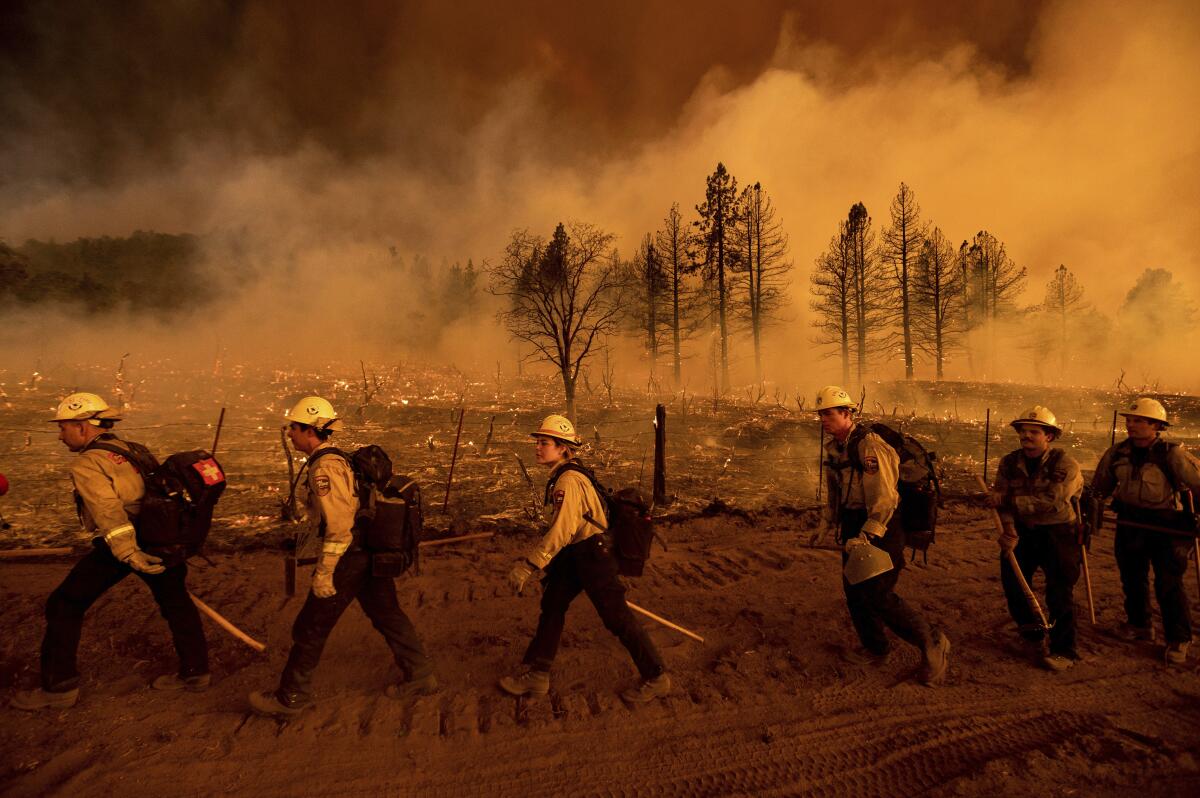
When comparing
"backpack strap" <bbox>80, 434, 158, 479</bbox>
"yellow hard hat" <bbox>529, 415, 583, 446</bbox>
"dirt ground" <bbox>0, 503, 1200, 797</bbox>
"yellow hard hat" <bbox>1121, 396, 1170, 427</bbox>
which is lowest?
"dirt ground" <bbox>0, 503, 1200, 797</bbox>

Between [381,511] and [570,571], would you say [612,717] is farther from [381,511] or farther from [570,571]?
[381,511]

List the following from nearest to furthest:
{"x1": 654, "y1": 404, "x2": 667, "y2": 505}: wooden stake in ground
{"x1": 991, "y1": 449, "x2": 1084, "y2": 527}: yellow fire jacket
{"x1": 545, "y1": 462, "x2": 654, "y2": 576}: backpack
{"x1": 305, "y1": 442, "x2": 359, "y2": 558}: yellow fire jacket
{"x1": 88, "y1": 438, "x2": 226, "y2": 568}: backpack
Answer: {"x1": 305, "y1": 442, "x2": 359, "y2": 558}: yellow fire jacket < {"x1": 88, "y1": 438, "x2": 226, "y2": 568}: backpack < {"x1": 545, "y1": 462, "x2": 654, "y2": 576}: backpack < {"x1": 991, "y1": 449, "x2": 1084, "y2": 527}: yellow fire jacket < {"x1": 654, "y1": 404, "x2": 667, "y2": 505}: wooden stake in ground

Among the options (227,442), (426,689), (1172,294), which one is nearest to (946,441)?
(426,689)

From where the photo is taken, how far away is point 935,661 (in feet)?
13.5

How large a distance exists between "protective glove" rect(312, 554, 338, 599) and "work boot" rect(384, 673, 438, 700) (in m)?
1.01

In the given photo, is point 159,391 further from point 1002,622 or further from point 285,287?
point 285,287

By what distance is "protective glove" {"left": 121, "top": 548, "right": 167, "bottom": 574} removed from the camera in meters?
3.54

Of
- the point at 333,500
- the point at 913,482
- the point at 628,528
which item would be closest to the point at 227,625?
the point at 333,500

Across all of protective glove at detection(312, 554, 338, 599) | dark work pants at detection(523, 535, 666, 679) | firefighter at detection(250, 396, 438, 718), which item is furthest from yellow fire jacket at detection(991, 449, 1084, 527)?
protective glove at detection(312, 554, 338, 599)

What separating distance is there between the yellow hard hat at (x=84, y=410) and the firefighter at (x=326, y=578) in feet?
4.36

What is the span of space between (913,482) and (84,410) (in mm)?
5754

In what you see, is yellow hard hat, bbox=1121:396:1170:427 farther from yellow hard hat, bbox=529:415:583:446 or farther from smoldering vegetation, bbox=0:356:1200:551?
smoldering vegetation, bbox=0:356:1200:551

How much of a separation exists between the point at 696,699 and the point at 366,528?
2.57m

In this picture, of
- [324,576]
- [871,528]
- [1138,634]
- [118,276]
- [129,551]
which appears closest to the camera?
[324,576]
